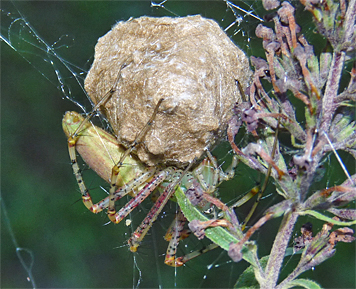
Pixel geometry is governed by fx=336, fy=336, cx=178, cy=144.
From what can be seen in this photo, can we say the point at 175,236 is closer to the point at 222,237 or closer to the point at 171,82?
the point at 222,237

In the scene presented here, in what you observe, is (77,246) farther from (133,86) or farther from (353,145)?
(353,145)

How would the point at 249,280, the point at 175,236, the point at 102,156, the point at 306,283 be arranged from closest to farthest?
1. the point at 306,283
2. the point at 249,280
3. the point at 102,156
4. the point at 175,236

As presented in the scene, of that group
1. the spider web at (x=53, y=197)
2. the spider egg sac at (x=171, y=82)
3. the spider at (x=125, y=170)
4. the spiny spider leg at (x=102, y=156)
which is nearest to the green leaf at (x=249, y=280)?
the spider at (x=125, y=170)

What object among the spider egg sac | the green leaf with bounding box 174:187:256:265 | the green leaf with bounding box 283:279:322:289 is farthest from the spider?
the green leaf with bounding box 283:279:322:289

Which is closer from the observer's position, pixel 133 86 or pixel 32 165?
pixel 133 86

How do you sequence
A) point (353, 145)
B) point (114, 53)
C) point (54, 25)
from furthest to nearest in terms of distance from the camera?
point (54, 25)
point (114, 53)
point (353, 145)

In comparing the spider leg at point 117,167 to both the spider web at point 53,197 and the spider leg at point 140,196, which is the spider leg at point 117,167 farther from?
the spider web at point 53,197

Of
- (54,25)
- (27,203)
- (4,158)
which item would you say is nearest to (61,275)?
(27,203)

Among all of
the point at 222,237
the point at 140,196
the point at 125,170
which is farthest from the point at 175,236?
the point at 222,237
